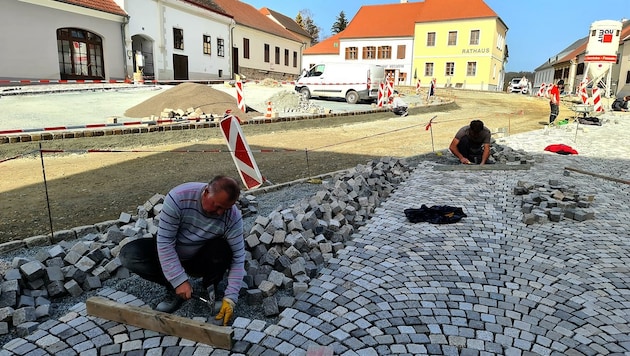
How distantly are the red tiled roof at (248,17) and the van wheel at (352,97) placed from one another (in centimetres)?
1851

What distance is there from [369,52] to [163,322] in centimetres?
5721

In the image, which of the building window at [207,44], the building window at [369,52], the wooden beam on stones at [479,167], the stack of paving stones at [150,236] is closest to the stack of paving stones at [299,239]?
the stack of paving stones at [150,236]

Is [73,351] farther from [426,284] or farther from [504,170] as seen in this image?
[504,170]

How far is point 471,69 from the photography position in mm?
50938

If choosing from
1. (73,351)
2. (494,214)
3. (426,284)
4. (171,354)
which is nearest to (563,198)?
(494,214)

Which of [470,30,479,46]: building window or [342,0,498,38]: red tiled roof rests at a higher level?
[342,0,498,38]: red tiled roof

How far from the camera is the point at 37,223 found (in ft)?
18.9

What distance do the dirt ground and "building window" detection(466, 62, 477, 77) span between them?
35319 mm

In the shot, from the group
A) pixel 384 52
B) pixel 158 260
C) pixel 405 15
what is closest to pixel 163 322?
pixel 158 260

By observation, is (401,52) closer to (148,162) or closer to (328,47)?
(328,47)

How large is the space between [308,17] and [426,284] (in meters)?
85.5

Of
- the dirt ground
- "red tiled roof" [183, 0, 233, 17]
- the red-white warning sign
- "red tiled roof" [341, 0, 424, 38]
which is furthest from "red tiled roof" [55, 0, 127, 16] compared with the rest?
"red tiled roof" [341, 0, 424, 38]

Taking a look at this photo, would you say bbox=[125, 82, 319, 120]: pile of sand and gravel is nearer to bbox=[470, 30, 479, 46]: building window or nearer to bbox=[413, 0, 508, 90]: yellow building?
bbox=[413, 0, 508, 90]: yellow building

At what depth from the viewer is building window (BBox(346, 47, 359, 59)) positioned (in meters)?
57.5
